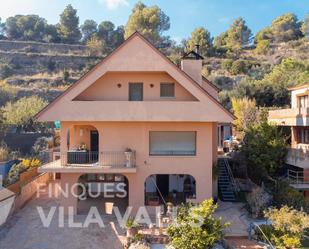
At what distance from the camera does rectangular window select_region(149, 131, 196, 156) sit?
74.5 feet

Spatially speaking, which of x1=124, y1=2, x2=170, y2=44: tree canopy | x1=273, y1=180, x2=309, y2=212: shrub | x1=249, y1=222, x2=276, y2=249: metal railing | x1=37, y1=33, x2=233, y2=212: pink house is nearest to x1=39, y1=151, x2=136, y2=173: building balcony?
x1=37, y1=33, x2=233, y2=212: pink house

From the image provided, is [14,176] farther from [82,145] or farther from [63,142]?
[63,142]

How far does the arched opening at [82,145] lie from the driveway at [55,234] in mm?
3852

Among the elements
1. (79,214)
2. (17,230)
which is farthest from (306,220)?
(17,230)

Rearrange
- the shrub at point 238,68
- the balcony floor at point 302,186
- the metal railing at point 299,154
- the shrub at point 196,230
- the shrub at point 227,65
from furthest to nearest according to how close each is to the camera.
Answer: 1. the shrub at point 227,65
2. the shrub at point 238,68
3. the metal railing at point 299,154
4. the balcony floor at point 302,186
5. the shrub at point 196,230

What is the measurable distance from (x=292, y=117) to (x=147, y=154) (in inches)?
649

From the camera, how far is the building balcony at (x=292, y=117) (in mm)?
28691

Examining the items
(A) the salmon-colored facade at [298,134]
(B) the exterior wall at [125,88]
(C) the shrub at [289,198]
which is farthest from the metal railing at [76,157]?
(A) the salmon-colored facade at [298,134]

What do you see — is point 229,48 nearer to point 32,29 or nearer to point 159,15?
point 159,15

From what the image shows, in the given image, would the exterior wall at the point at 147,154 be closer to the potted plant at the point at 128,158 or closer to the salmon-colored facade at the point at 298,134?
the potted plant at the point at 128,158

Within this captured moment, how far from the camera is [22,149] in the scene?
4909 centimetres

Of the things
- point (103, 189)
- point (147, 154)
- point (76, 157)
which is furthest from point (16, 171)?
point (147, 154)

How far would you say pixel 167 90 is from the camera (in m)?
23.0

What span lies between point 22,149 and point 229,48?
233 feet
